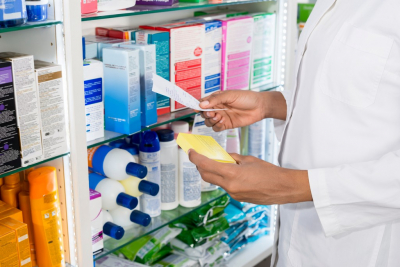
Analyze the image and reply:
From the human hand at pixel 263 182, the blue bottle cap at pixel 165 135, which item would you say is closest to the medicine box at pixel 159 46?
the blue bottle cap at pixel 165 135

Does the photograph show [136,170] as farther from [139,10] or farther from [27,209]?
[139,10]

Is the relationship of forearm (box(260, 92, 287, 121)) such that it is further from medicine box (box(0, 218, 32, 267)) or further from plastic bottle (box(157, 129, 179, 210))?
medicine box (box(0, 218, 32, 267))

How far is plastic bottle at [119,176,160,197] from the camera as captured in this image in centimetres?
158

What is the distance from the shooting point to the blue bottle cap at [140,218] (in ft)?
5.24

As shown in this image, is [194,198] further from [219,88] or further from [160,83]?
[160,83]

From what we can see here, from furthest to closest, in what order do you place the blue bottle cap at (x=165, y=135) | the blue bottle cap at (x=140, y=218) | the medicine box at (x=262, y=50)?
1. the medicine box at (x=262, y=50)
2. the blue bottle cap at (x=165, y=135)
3. the blue bottle cap at (x=140, y=218)

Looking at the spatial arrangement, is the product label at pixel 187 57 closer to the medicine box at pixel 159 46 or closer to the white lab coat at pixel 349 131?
the medicine box at pixel 159 46

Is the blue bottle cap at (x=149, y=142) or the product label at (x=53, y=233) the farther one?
the blue bottle cap at (x=149, y=142)

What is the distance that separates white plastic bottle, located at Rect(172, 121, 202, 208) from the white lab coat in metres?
0.55

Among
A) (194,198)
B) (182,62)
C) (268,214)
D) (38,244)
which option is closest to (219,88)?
(182,62)

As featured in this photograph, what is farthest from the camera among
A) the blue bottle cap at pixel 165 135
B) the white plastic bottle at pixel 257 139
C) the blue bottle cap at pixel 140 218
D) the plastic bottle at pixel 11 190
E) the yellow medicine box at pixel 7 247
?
the white plastic bottle at pixel 257 139

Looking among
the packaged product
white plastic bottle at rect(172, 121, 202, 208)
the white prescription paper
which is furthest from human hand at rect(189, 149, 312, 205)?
the packaged product

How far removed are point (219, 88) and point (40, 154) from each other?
2.74ft

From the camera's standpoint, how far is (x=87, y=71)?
130 cm
